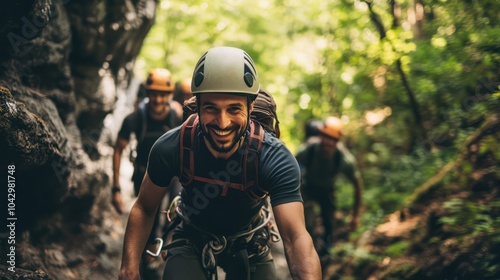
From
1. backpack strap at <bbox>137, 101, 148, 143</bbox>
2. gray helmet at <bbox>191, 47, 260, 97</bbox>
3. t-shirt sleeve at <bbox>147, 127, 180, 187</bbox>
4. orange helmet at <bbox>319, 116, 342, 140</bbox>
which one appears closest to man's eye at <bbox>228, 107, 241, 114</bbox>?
gray helmet at <bbox>191, 47, 260, 97</bbox>

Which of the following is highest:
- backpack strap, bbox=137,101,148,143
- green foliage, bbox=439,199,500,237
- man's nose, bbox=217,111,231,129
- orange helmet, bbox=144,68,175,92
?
orange helmet, bbox=144,68,175,92

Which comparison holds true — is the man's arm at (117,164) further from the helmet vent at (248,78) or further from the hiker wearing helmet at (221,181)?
the helmet vent at (248,78)

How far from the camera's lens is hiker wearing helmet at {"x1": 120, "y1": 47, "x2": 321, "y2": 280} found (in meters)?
3.93

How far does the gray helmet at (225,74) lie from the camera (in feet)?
13.1

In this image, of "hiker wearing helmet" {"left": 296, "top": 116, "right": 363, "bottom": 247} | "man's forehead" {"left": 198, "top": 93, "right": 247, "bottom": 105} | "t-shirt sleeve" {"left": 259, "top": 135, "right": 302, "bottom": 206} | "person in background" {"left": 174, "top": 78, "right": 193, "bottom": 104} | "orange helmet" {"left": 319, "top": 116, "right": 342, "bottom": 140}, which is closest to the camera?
"t-shirt sleeve" {"left": 259, "top": 135, "right": 302, "bottom": 206}

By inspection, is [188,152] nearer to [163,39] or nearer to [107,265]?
[107,265]

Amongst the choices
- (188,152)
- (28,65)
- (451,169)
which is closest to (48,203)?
(28,65)

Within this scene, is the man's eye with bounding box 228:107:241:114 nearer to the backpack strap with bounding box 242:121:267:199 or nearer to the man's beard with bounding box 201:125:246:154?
the man's beard with bounding box 201:125:246:154

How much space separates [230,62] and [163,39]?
19.1 metres

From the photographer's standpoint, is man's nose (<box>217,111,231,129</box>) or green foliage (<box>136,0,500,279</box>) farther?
green foliage (<box>136,0,500,279</box>)

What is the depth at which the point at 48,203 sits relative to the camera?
24.0 feet

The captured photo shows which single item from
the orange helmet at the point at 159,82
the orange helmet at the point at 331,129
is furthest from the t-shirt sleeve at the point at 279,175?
the orange helmet at the point at 331,129

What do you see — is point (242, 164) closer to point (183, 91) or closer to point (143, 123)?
point (143, 123)

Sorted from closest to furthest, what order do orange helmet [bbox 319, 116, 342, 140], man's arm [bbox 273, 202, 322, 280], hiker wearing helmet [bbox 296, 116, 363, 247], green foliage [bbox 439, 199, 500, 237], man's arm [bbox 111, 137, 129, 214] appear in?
man's arm [bbox 273, 202, 322, 280], green foliage [bbox 439, 199, 500, 237], man's arm [bbox 111, 137, 129, 214], orange helmet [bbox 319, 116, 342, 140], hiker wearing helmet [bbox 296, 116, 363, 247]
